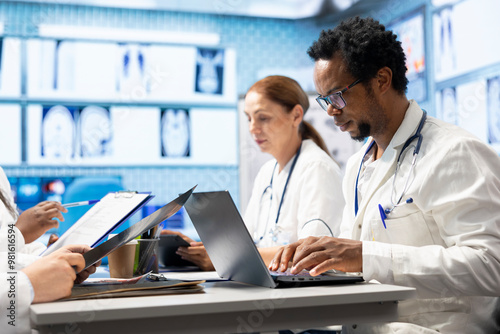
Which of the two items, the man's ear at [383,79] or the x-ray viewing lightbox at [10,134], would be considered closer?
the man's ear at [383,79]

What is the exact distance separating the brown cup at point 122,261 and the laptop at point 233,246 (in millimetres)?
290

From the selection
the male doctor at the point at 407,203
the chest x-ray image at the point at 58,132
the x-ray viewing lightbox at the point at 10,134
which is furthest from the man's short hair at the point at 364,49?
the x-ray viewing lightbox at the point at 10,134

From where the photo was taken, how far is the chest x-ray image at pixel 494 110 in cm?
338

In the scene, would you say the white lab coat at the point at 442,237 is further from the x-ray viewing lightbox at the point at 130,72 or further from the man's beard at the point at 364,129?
the x-ray viewing lightbox at the point at 130,72

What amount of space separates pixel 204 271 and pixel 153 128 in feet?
9.39

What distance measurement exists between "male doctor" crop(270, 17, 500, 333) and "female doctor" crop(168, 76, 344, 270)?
463 mm

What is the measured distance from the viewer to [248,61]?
502 centimetres

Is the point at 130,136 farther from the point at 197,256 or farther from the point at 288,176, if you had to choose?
the point at 197,256

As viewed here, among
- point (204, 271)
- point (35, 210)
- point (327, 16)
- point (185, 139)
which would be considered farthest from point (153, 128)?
point (204, 271)

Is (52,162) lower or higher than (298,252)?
higher

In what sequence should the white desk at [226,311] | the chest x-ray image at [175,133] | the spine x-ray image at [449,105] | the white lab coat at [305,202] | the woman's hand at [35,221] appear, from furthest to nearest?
the chest x-ray image at [175,133], the spine x-ray image at [449,105], the white lab coat at [305,202], the woman's hand at [35,221], the white desk at [226,311]

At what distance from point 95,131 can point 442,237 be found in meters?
3.58

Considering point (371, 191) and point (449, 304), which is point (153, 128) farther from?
point (449, 304)

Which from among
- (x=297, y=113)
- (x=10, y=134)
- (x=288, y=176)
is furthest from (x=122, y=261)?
(x=10, y=134)
